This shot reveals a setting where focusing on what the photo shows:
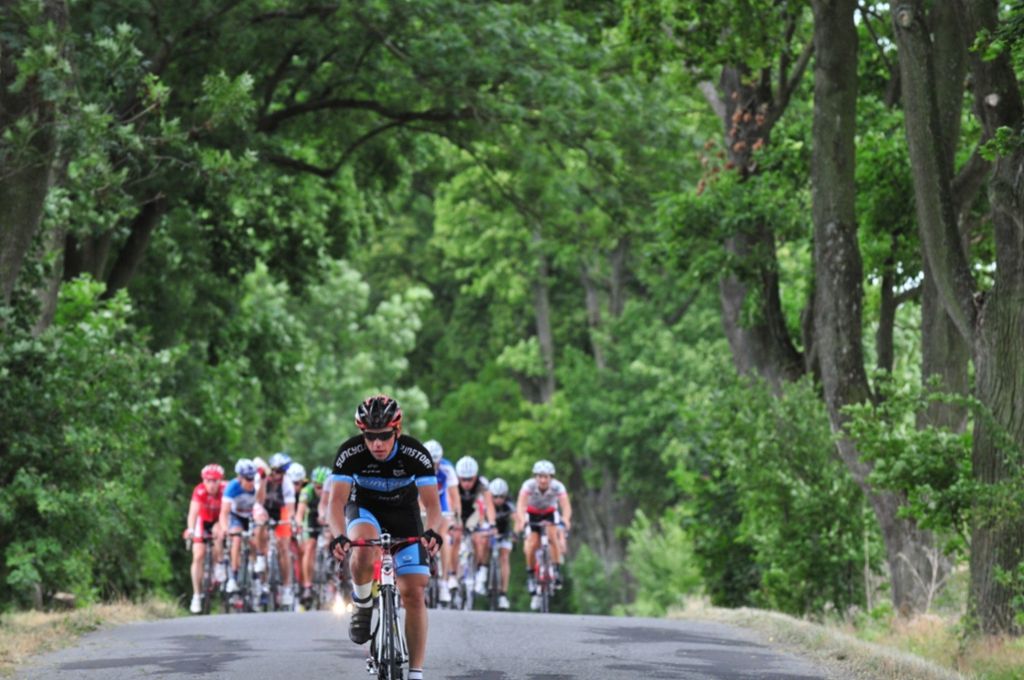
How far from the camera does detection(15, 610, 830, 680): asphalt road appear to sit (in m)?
13.4

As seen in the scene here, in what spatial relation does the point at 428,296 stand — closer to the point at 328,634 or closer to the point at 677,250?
the point at 677,250

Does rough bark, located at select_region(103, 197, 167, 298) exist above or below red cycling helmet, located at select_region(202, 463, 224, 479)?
above

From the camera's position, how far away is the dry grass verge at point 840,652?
12648 mm

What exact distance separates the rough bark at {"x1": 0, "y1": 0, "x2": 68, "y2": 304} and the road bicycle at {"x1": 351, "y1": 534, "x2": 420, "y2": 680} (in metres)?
6.60

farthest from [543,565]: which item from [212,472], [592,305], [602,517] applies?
[592,305]

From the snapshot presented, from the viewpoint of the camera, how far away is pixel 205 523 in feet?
84.8

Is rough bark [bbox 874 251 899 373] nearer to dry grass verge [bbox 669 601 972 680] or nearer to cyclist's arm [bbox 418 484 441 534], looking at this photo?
dry grass verge [bbox 669 601 972 680]

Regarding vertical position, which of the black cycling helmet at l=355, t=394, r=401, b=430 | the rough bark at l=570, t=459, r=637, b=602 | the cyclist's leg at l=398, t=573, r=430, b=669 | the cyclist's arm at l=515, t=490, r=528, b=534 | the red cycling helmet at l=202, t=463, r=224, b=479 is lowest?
the cyclist's leg at l=398, t=573, r=430, b=669

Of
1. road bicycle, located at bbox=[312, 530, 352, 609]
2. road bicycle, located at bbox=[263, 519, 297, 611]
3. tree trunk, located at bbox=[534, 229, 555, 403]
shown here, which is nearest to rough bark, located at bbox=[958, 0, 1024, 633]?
road bicycle, located at bbox=[263, 519, 297, 611]

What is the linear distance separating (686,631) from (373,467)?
8.06m

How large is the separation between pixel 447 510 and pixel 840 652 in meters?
9.86

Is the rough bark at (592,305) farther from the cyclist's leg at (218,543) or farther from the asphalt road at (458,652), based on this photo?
the asphalt road at (458,652)

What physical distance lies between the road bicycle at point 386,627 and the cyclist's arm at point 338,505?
0.27m

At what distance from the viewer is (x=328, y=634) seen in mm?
17594
